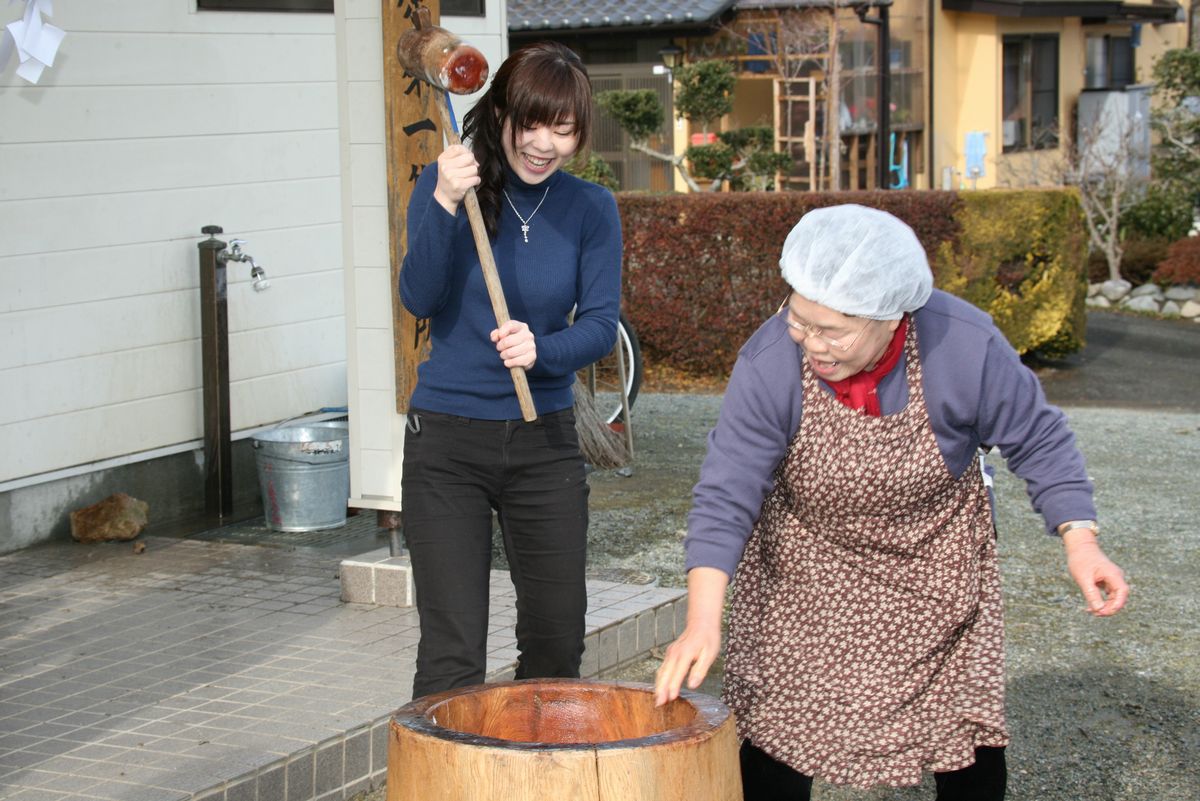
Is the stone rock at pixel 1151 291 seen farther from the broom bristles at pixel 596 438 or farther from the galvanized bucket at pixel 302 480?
the galvanized bucket at pixel 302 480

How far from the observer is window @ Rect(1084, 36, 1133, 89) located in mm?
24484

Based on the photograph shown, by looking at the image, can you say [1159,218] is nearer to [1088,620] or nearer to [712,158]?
[712,158]

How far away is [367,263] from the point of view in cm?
498

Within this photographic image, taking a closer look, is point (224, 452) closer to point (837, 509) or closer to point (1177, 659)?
point (1177, 659)

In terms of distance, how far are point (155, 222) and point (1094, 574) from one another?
4907mm

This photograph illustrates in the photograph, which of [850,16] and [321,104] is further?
[850,16]

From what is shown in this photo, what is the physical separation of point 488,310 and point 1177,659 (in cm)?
307

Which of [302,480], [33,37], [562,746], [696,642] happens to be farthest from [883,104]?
[562,746]

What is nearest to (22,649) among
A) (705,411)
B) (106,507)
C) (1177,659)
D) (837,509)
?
(106,507)

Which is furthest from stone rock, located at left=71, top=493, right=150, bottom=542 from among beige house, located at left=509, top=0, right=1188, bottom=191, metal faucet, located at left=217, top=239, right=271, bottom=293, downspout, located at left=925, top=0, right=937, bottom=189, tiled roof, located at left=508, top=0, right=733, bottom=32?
downspout, located at left=925, top=0, right=937, bottom=189

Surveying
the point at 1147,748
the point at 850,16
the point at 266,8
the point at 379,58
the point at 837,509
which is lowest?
the point at 1147,748

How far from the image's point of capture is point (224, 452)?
22.2 ft

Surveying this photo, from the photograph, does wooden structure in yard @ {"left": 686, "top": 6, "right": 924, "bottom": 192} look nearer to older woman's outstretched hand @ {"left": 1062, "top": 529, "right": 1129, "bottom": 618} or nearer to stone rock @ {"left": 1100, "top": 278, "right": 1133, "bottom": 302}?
stone rock @ {"left": 1100, "top": 278, "right": 1133, "bottom": 302}

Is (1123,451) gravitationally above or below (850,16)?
below
